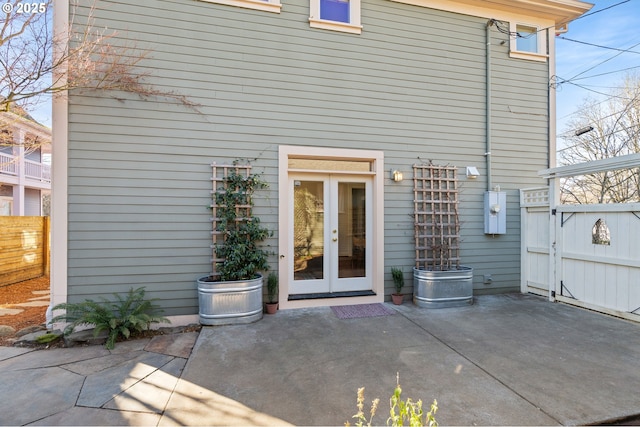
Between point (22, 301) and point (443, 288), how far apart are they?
690 centimetres

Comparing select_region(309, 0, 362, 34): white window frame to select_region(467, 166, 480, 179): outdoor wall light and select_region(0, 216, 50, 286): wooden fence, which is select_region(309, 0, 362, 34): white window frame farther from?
select_region(0, 216, 50, 286): wooden fence

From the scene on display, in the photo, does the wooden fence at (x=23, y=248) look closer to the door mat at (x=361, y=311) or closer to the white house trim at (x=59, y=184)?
the white house trim at (x=59, y=184)

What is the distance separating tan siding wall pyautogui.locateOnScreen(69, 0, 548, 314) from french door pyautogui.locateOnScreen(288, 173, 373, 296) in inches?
15.5

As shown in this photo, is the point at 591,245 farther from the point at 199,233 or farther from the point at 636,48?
the point at 199,233

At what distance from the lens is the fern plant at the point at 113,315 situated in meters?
3.44

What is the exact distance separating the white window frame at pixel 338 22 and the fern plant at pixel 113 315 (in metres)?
4.48

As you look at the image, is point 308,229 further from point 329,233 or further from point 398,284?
point 398,284

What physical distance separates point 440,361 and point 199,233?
130 inches

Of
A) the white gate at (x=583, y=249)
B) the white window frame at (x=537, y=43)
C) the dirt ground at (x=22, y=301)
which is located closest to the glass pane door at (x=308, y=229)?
the dirt ground at (x=22, y=301)

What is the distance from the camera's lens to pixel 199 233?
4.22m

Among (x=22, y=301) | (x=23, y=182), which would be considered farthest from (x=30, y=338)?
(x=23, y=182)

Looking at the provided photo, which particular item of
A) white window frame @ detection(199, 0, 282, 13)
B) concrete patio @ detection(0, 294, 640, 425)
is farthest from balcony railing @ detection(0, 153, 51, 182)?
white window frame @ detection(199, 0, 282, 13)

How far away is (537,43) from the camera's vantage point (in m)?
5.67

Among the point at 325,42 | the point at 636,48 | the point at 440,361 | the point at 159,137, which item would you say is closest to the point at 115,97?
the point at 159,137
